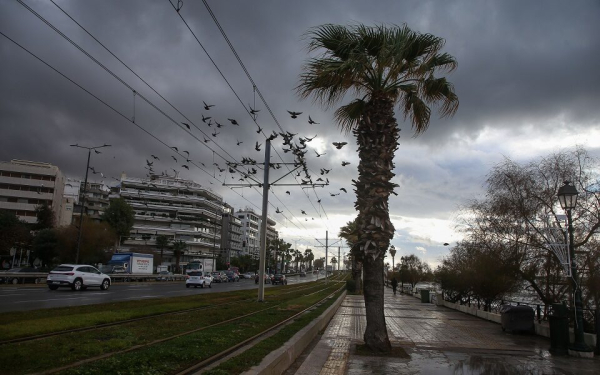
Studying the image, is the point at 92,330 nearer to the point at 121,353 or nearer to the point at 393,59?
the point at 121,353

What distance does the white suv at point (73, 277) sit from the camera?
87.9 feet

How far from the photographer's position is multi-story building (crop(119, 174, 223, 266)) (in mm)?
94062

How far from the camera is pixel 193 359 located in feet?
23.7

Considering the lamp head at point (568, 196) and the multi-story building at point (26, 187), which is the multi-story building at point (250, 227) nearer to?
the multi-story building at point (26, 187)

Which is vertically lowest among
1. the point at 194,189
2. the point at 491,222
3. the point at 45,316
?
the point at 45,316

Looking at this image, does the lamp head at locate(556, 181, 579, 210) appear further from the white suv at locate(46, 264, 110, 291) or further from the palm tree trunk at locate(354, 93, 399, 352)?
the white suv at locate(46, 264, 110, 291)

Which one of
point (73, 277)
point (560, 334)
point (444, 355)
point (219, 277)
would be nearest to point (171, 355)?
point (444, 355)

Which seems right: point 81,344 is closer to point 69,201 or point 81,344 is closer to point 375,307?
point 375,307

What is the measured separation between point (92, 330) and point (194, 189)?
300ft

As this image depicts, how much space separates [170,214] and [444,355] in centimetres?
9509

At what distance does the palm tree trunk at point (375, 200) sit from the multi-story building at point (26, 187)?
78.9m

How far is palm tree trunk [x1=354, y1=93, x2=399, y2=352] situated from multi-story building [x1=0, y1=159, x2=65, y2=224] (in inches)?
3106

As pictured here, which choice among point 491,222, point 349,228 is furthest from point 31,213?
point 491,222

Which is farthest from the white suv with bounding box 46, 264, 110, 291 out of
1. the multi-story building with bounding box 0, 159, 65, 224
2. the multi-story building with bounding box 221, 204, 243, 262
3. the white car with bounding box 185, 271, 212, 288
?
the multi-story building with bounding box 221, 204, 243, 262
